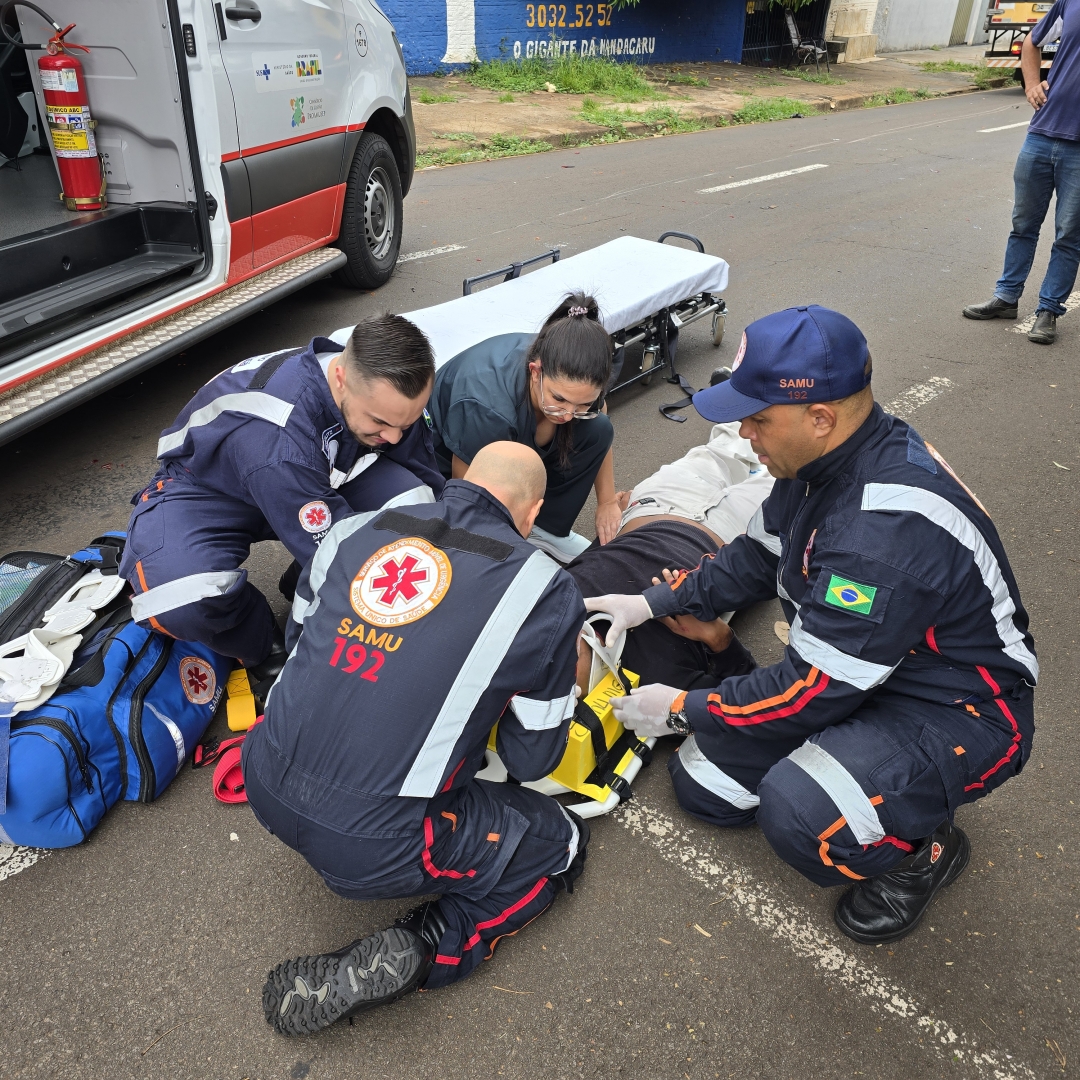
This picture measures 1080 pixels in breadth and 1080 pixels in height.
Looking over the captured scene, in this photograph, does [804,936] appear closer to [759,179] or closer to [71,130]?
[71,130]

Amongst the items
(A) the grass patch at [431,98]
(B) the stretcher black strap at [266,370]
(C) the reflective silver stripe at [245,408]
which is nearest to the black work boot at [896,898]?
(C) the reflective silver stripe at [245,408]

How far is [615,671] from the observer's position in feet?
8.88

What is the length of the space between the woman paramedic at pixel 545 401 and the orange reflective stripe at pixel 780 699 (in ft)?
3.91

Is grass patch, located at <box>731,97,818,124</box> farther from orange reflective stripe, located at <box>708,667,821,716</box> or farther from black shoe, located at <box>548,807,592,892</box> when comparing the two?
black shoe, located at <box>548,807,592,892</box>

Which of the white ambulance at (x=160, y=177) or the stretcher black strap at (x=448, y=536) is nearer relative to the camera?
the stretcher black strap at (x=448, y=536)

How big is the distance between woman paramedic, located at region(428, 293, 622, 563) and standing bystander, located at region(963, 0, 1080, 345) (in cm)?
401

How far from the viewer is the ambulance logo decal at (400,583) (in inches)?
75.3

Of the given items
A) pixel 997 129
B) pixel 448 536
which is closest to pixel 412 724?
pixel 448 536

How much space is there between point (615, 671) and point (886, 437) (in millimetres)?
1038

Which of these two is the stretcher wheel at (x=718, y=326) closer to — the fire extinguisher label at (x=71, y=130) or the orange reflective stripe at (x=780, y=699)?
the fire extinguisher label at (x=71, y=130)

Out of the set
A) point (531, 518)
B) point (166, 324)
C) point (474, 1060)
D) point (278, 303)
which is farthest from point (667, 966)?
point (278, 303)

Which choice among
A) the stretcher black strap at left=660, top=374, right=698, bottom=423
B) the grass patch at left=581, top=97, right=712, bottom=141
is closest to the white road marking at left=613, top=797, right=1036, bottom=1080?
the stretcher black strap at left=660, top=374, right=698, bottom=423

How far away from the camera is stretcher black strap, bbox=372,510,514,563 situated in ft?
6.48

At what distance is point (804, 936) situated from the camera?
2287 millimetres
